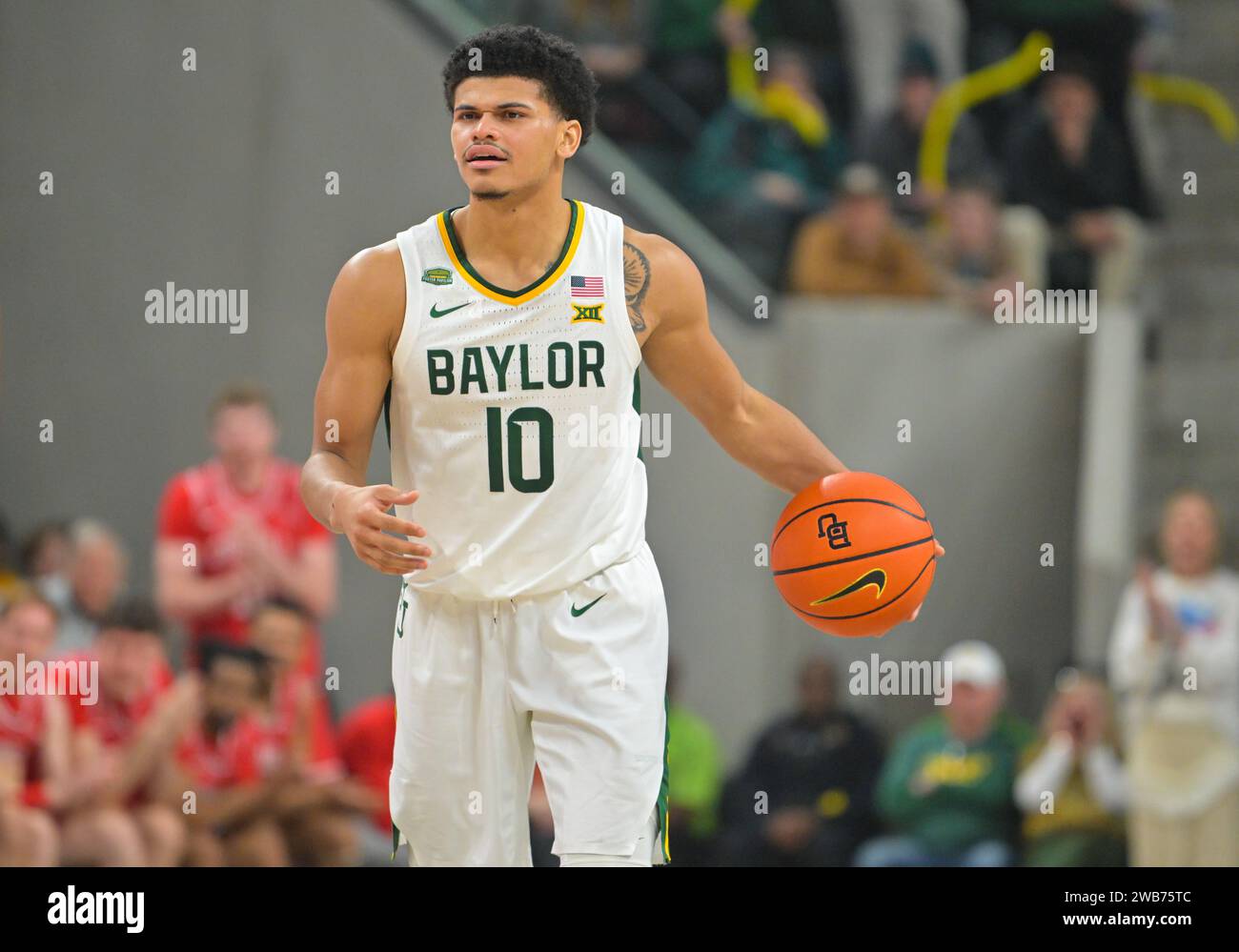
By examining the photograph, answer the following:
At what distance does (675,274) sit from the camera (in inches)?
176

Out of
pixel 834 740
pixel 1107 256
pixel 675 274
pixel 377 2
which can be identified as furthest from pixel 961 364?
pixel 675 274

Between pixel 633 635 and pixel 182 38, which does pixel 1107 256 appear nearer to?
pixel 182 38

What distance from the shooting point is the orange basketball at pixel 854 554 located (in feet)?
15.3

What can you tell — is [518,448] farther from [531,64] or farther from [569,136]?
[531,64]

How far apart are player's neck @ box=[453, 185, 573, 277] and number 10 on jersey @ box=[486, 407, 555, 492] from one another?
0.36m

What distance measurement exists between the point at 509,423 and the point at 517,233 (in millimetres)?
463

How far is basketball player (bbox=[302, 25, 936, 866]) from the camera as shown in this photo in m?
4.29

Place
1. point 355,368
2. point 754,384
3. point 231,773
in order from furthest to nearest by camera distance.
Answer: point 754,384, point 231,773, point 355,368

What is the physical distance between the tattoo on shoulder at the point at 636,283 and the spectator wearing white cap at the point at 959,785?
409 cm

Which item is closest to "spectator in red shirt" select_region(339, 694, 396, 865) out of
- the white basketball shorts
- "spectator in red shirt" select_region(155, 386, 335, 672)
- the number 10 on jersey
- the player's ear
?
"spectator in red shirt" select_region(155, 386, 335, 672)

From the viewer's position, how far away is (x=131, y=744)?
7.12 meters

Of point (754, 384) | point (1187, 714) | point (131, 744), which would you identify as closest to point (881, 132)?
point (754, 384)

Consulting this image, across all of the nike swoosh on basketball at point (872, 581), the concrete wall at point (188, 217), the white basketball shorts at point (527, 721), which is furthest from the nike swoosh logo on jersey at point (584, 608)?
the concrete wall at point (188, 217)
